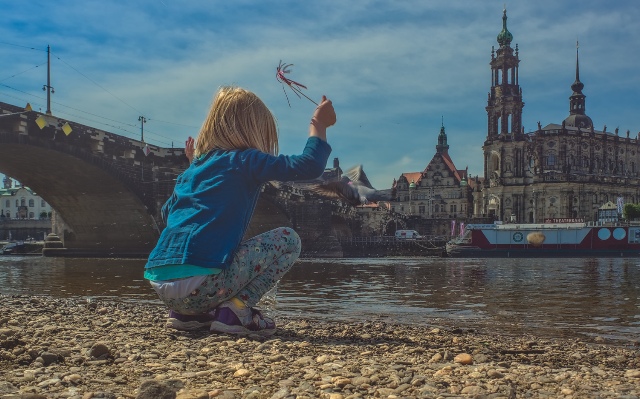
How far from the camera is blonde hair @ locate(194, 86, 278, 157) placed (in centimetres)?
474

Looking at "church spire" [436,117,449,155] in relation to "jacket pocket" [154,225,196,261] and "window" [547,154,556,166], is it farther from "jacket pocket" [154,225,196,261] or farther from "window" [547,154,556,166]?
"jacket pocket" [154,225,196,261]

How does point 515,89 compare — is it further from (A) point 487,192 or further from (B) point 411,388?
(B) point 411,388

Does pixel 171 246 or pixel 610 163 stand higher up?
pixel 610 163

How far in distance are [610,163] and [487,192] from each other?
19.1m

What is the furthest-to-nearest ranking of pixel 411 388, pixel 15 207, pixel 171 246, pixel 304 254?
pixel 15 207 < pixel 304 254 < pixel 171 246 < pixel 411 388

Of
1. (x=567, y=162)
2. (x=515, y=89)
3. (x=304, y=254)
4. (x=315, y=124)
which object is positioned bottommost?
(x=304, y=254)

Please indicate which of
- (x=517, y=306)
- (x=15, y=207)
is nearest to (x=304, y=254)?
(x=517, y=306)

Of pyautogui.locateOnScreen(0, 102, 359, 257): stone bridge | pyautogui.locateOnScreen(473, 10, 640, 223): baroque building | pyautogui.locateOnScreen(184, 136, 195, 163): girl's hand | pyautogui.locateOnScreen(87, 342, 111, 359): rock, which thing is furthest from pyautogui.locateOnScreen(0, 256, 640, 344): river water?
pyautogui.locateOnScreen(473, 10, 640, 223): baroque building

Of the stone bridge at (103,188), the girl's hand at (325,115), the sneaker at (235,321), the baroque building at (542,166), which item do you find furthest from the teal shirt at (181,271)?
the baroque building at (542,166)

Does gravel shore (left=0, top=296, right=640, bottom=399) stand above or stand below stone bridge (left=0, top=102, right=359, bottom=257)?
below

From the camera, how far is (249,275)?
4.73 meters

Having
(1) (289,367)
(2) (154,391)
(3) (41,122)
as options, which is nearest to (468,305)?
(1) (289,367)

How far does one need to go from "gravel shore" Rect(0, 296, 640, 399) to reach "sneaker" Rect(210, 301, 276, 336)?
0.10 meters

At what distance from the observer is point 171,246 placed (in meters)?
4.50
